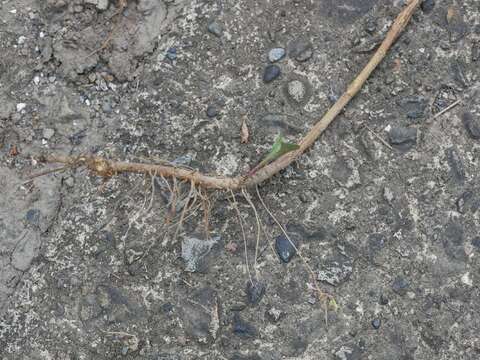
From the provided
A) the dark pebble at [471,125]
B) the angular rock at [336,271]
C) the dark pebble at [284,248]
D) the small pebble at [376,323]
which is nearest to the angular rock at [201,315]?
the dark pebble at [284,248]

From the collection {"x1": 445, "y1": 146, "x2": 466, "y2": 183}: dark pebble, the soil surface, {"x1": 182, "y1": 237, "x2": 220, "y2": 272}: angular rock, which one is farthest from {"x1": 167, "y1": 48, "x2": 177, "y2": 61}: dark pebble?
{"x1": 445, "y1": 146, "x2": 466, "y2": 183}: dark pebble

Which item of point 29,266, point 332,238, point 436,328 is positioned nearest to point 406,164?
point 332,238

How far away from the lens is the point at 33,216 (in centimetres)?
238

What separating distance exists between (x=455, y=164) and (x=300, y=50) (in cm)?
72

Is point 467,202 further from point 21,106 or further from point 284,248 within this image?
point 21,106

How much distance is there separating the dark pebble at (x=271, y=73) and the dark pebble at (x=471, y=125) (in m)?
0.71

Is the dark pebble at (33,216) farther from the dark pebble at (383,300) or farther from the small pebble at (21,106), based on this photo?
the dark pebble at (383,300)

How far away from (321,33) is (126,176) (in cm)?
93

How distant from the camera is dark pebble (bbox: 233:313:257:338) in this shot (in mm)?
2186

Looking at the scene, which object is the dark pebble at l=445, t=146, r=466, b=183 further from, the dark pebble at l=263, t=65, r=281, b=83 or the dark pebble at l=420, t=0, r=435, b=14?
the dark pebble at l=263, t=65, r=281, b=83

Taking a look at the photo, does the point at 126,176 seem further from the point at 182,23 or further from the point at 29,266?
the point at 182,23

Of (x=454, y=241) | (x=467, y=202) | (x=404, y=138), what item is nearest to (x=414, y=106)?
(x=404, y=138)

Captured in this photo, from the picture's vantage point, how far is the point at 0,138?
96.5 inches

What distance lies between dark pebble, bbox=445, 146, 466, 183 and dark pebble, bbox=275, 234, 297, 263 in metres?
0.65
